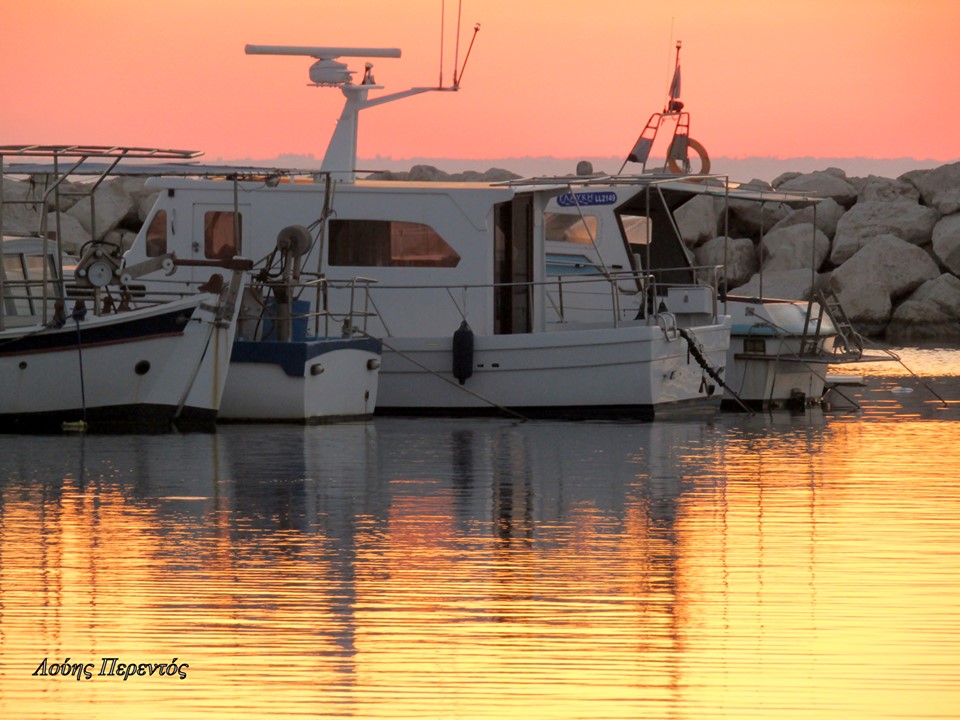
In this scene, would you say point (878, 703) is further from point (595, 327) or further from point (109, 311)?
point (595, 327)

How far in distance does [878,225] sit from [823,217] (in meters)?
2.05

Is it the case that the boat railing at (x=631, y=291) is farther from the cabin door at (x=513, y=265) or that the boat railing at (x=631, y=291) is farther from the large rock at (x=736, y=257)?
the large rock at (x=736, y=257)

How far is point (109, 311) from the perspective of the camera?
20375 millimetres

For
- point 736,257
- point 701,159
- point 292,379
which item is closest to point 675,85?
point 701,159

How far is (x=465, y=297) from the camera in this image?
2255 cm

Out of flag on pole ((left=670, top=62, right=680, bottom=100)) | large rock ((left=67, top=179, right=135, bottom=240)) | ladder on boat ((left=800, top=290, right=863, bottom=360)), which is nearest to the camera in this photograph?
ladder on boat ((left=800, top=290, right=863, bottom=360))

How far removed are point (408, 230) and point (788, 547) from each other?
11351 millimetres

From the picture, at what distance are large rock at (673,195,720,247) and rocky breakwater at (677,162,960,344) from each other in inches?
0.9

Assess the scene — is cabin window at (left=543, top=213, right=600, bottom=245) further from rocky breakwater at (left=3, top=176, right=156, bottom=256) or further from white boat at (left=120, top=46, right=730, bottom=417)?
rocky breakwater at (left=3, top=176, right=156, bottom=256)

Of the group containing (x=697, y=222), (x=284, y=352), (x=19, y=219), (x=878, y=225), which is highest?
(x=19, y=219)

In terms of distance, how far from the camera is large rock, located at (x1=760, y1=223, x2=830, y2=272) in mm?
44688

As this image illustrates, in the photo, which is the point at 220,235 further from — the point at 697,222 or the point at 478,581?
the point at 697,222

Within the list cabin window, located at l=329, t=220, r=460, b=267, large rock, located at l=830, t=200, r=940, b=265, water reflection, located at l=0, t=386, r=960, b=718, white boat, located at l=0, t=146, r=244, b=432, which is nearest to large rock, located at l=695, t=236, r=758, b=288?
large rock, located at l=830, t=200, r=940, b=265

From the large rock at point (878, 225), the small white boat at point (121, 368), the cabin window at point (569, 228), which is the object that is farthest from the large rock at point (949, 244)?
the small white boat at point (121, 368)
